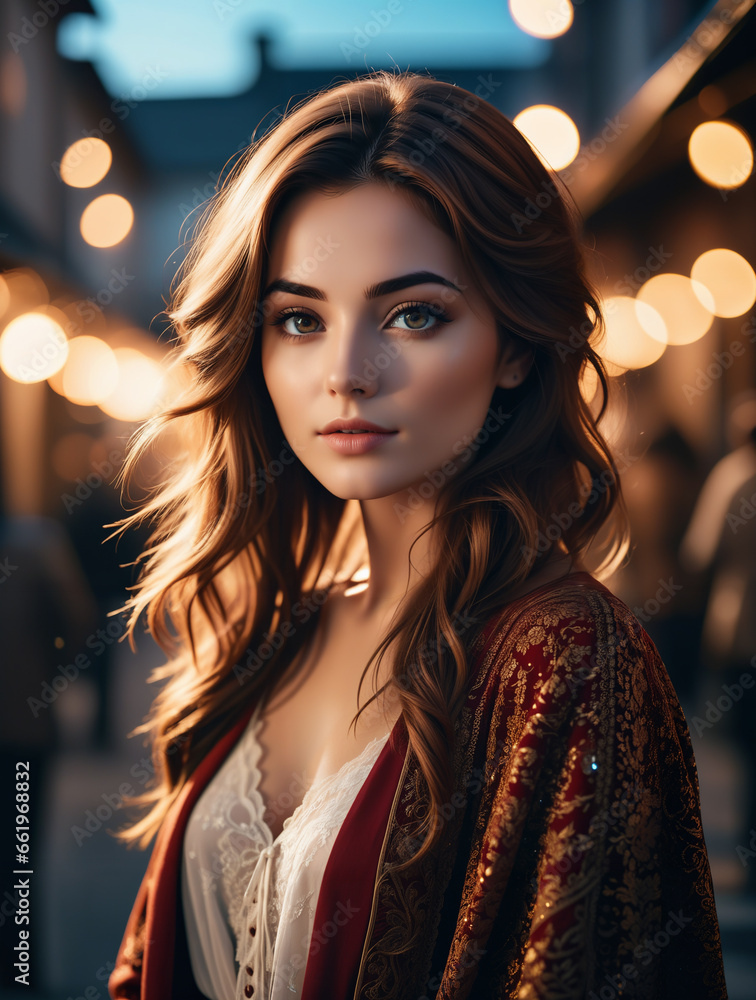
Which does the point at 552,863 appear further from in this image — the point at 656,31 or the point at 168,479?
the point at 656,31

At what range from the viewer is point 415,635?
0.97 meters

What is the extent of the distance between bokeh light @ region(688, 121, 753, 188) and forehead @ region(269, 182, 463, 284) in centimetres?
286

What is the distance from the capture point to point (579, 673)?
78 centimetres

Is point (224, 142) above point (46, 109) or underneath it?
above

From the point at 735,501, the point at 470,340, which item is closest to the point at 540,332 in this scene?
the point at 470,340

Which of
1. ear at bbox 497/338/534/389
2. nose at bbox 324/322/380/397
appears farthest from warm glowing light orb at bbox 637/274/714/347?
nose at bbox 324/322/380/397

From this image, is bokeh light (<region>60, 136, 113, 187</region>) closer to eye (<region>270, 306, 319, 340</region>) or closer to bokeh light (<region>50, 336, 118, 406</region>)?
bokeh light (<region>50, 336, 118, 406</region>)

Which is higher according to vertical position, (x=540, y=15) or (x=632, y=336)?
(x=540, y=15)

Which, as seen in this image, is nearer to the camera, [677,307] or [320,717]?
[320,717]

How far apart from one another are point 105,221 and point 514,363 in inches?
283

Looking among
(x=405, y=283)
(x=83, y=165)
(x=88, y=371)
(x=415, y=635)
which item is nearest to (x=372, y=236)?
(x=405, y=283)

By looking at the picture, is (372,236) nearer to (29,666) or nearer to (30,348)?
(29,666)

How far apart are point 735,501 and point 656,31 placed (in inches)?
123

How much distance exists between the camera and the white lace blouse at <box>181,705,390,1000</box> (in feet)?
3.03
